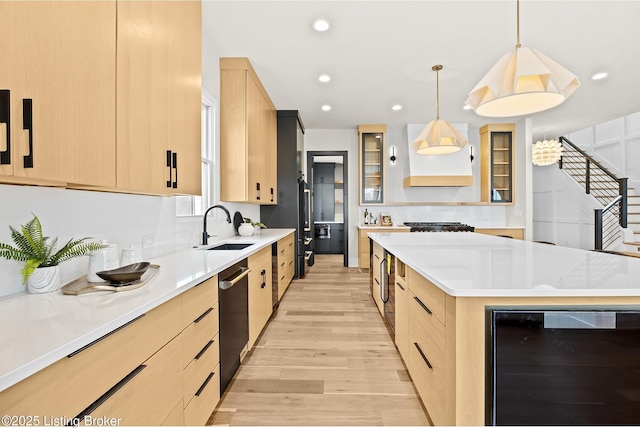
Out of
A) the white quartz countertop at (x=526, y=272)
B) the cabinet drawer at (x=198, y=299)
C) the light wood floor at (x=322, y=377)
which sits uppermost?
the white quartz countertop at (x=526, y=272)

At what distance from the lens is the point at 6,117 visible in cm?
77

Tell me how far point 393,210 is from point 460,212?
1.37 m

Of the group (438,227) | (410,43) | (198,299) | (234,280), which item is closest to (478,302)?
(198,299)

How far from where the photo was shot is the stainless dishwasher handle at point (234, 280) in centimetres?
165

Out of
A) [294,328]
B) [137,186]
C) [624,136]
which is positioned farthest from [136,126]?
[624,136]

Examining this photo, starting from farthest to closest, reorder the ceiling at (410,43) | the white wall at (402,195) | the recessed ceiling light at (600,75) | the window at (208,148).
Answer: the white wall at (402,195) → the recessed ceiling light at (600,75) → the window at (208,148) → the ceiling at (410,43)

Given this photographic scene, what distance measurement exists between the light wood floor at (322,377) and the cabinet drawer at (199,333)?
0.54 m

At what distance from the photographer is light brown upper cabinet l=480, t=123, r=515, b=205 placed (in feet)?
18.6

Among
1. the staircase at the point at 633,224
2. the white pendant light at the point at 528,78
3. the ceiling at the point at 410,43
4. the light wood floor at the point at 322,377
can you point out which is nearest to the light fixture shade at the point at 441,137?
the ceiling at the point at 410,43

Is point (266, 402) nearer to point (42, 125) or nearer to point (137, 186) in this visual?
point (137, 186)

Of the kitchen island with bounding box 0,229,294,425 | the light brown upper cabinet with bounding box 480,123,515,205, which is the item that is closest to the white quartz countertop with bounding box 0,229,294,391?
the kitchen island with bounding box 0,229,294,425

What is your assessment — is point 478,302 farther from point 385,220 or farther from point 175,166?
point 385,220

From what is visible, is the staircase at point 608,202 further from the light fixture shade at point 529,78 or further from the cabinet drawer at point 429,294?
the cabinet drawer at point 429,294

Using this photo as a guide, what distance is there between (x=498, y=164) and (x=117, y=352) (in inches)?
261
